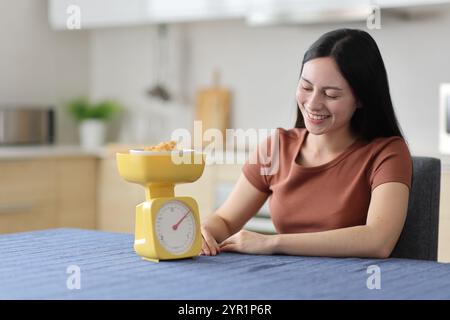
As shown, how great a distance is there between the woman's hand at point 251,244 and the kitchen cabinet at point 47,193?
6.98 ft

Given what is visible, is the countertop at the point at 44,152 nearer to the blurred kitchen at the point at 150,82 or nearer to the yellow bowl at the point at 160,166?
the blurred kitchen at the point at 150,82

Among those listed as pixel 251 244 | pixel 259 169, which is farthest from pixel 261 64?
pixel 251 244

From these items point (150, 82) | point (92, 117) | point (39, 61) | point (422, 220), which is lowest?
point (422, 220)

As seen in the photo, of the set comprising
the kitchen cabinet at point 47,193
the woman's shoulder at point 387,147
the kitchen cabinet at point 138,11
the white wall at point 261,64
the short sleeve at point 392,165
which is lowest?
the kitchen cabinet at point 47,193

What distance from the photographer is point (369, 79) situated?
75.4 inches

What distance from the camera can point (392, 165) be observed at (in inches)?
74.3

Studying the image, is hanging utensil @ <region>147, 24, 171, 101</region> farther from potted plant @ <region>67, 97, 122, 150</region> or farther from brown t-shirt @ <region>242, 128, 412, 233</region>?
brown t-shirt @ <region>242, 128, 412, 233</region>

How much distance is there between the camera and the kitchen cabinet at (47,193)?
3678 mm

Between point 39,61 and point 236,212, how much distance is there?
2.65 m

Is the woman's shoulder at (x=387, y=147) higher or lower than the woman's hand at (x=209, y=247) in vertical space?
higher

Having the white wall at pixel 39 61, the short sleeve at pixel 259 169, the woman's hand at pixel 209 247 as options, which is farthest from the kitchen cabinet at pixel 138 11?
the woman's hand at pixel 209 247

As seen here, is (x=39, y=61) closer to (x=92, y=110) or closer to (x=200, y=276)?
(x=92, y=110)
